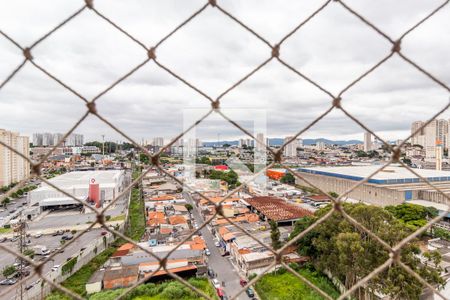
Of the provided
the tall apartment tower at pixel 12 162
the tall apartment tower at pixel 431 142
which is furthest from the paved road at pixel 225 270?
the tall apartment tower at pixel 431 142

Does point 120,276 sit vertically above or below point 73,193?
below

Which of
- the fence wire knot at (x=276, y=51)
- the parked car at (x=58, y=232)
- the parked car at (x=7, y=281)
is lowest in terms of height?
the parked car at (x=7, y=281)

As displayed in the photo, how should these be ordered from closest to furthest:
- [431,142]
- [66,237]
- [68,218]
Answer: [66,237] → [68,218] → [431,142]

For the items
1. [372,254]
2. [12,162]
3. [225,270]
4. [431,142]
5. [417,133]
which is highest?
[431,142]

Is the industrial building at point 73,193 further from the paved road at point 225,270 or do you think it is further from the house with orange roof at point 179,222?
the paved road at point 225,270

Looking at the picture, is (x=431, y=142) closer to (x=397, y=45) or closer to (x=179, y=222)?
(x=179, y=222)

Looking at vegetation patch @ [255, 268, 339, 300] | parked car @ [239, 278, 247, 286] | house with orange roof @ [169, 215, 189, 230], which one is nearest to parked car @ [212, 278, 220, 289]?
parked car @ [239, 278, 247, 286]

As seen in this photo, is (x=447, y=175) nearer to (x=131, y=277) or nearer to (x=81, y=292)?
(x=131, y=277)

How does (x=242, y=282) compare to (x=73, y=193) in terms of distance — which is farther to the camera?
(x=73, y=193)

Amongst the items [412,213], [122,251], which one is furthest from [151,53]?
[412,213]

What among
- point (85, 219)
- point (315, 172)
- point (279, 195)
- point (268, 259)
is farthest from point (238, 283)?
point (315, 172)
